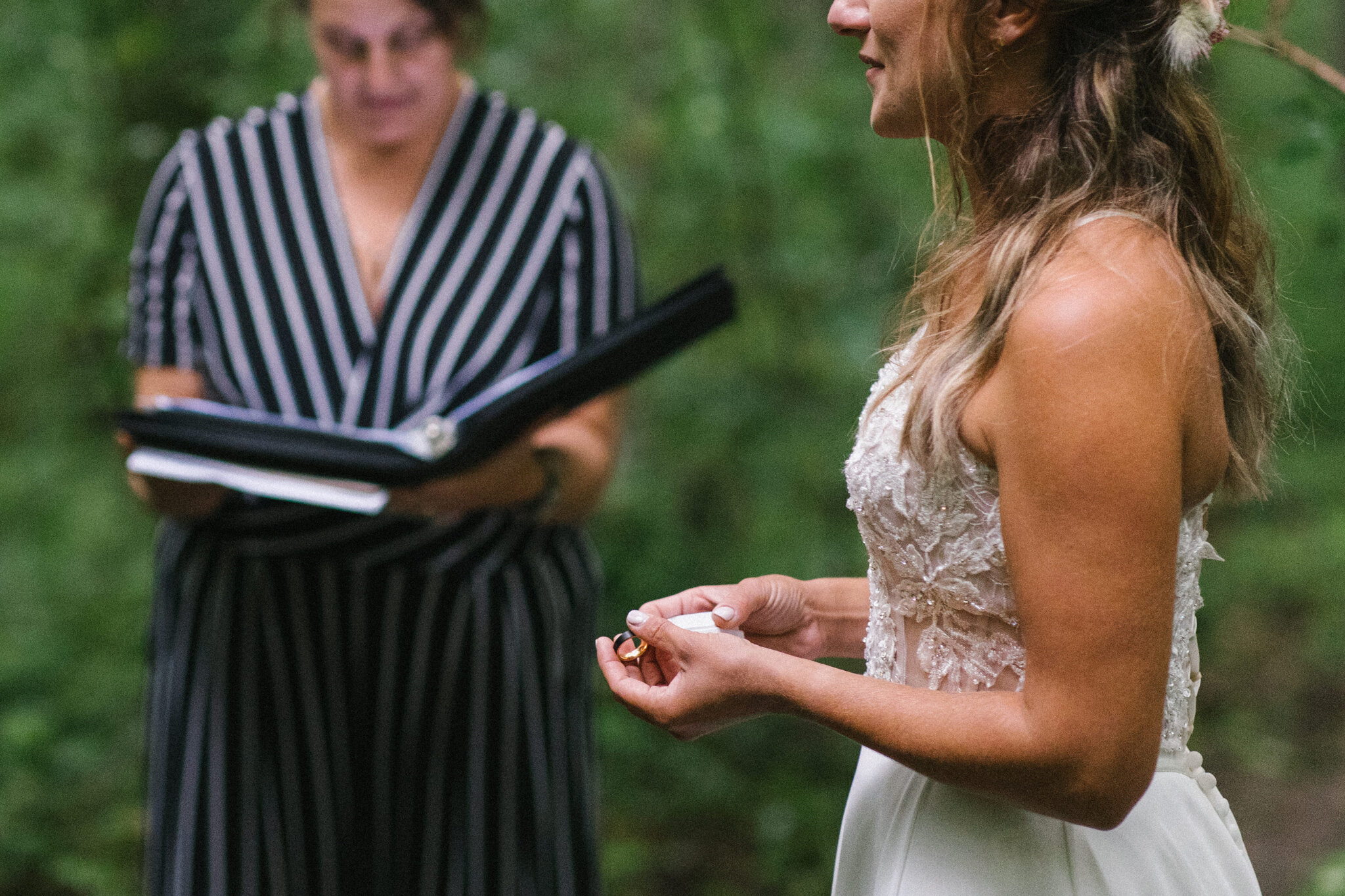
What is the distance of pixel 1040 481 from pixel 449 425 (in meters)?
1.06

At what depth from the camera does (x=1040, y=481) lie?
1.10 meters

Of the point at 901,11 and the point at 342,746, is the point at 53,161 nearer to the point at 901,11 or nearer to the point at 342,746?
the point at 342,746

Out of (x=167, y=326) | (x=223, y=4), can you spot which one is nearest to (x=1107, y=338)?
(x=167, y=326)

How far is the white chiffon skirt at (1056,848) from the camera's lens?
128 centimetres

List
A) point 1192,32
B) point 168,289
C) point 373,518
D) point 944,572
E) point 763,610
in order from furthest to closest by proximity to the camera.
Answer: point 168,289, point 373,518, point 763,610, point 944,572, point 1192,32

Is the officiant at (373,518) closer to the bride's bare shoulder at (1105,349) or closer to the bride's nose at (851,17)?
the bride's nose at (851,17)

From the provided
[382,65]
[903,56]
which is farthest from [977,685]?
[382,65]

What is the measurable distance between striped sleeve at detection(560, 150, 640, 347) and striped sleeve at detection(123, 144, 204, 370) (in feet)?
2.12

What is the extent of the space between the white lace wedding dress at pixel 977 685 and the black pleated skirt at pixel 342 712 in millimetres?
1069

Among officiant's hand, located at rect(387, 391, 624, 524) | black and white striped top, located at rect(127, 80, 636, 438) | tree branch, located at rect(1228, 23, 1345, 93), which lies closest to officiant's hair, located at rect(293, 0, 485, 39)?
black and white striped top, located at rect(127, 80, 636, 438)

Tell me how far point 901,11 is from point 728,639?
1.99 feet

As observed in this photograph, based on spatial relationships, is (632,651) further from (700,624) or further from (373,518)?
(373,518)

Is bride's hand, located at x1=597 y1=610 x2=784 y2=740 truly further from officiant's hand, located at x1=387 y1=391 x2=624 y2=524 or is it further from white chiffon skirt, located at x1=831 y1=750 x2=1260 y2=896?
officiant's hand, located at x1=387 y1=391 x2=624 y2=524

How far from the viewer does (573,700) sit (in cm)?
245
